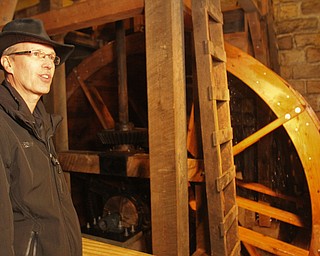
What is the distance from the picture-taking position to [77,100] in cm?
389

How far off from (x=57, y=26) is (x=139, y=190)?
1579 mm

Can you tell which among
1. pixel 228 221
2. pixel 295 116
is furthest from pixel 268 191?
pixel 228 221

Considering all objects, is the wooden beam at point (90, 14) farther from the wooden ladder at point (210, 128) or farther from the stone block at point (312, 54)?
the stone block at point (312, 54)

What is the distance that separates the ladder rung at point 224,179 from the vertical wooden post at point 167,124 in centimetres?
30

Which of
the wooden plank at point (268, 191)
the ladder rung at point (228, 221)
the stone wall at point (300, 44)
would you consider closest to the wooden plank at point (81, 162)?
the ladder rung at point (228, 221)

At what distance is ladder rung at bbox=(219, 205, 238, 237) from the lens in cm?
192

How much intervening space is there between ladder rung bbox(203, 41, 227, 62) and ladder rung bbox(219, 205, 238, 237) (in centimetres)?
96

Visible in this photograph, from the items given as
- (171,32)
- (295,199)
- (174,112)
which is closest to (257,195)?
(295,199)

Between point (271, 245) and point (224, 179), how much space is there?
36.0 inches

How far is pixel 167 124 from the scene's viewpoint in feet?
5.38

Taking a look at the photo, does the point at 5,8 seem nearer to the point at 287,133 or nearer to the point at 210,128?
the point at 210,128

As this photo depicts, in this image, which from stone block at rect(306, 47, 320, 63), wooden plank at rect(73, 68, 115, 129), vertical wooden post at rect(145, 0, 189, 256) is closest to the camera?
vertical wooden post at rect(145, 0, 189, 256)

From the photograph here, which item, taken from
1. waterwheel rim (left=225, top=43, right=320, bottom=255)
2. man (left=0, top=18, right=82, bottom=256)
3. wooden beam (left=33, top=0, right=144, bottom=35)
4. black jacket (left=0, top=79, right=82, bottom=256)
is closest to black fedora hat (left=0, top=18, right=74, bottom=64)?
man (left=0, top=18, right=82, bottom=256)

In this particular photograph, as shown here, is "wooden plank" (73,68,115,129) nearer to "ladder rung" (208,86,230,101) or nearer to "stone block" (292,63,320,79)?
"ladder rung" (208,86,230,101)
